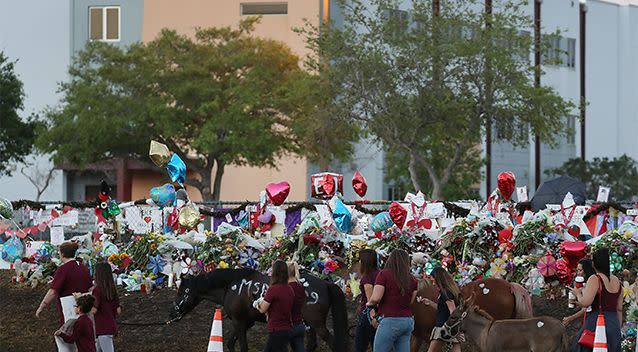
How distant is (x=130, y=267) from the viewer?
2181cm

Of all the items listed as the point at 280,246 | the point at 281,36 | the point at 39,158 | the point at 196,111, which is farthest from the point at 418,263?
the point at 39,158

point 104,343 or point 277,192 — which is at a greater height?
point 277,192

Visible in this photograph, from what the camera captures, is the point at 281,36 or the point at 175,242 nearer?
the point at 175,242

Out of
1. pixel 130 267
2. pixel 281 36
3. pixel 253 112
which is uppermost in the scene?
pixel 281 36

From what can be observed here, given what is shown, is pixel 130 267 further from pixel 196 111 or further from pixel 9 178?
pixel 9 178

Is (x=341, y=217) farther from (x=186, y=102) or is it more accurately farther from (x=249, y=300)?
(x=186, y=102)

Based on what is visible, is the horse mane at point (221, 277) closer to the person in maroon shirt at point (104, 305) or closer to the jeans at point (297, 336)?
the person in maroon shirt at point (104, 305)

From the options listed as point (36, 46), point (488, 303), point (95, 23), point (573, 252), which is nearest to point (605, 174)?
point (95, 23)

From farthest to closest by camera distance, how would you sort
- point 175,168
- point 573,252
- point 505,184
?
point 505,184
point 175,168
point 573,252

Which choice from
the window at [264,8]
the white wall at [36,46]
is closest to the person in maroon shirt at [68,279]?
the window at [264,8]

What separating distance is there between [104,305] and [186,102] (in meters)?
37.5

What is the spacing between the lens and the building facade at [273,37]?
58719 mm

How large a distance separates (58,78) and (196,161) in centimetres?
1072

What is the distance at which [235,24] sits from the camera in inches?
2317
